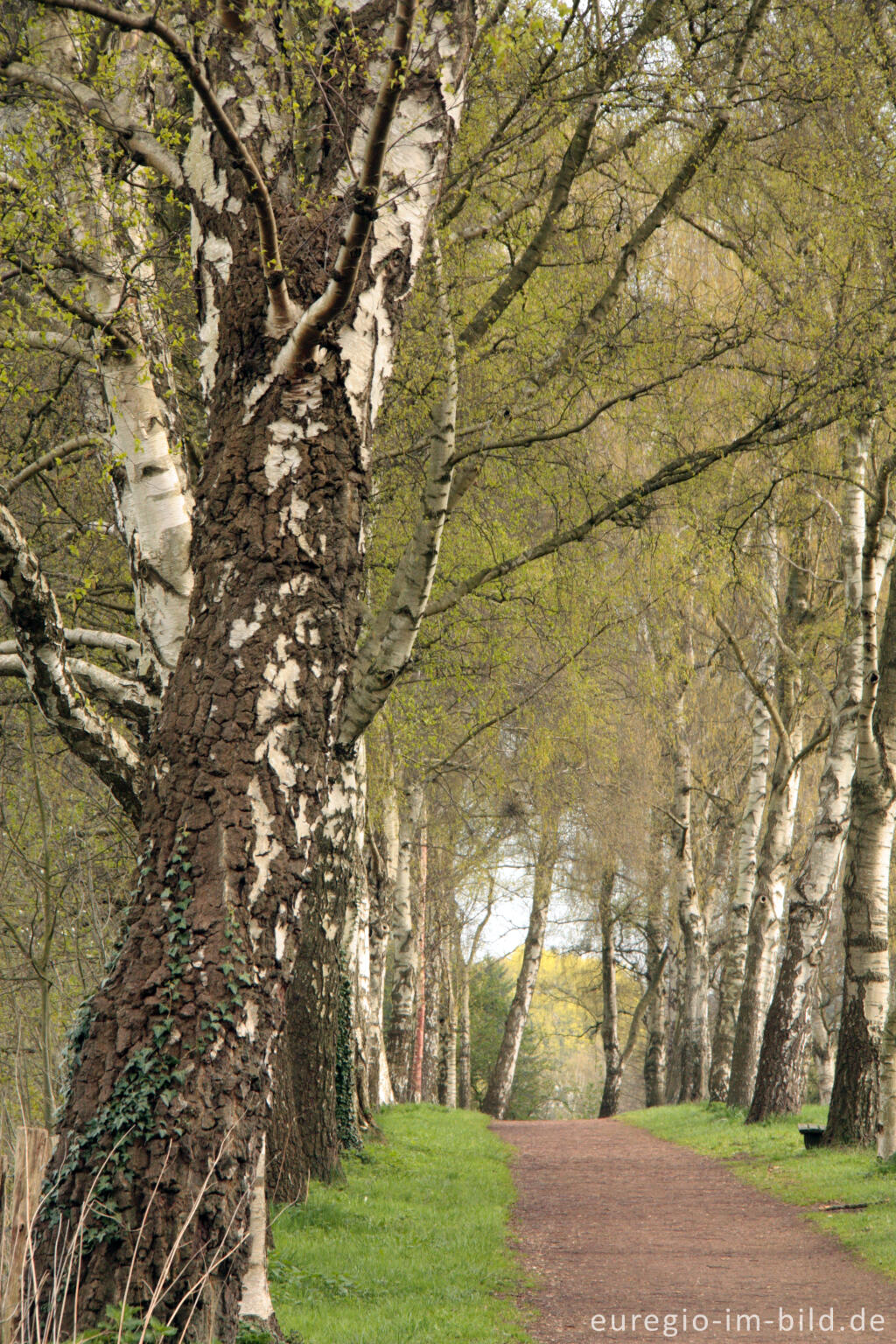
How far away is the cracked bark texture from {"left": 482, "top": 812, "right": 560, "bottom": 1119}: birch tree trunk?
1878 centimetres

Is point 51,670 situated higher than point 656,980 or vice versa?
point 51,670

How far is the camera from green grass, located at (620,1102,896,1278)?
277 inches

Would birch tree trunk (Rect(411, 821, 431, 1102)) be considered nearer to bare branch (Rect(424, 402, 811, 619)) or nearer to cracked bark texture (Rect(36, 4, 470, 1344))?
bare branch (Rect(424, 402, 811, 619))

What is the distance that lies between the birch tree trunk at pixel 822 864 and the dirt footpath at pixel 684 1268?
1667mm

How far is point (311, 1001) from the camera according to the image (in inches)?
305

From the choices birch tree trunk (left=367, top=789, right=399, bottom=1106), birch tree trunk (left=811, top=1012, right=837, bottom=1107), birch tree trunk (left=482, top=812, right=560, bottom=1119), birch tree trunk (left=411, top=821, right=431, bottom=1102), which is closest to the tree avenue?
birch tree trunk (left=367, top=789, right=399, bottom=1106)

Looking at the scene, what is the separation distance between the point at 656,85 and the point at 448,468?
2.75 m

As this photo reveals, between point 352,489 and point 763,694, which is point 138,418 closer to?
point 352,489

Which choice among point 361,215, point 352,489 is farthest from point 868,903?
point 361,215

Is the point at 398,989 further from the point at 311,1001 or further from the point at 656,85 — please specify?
the point at 656,85

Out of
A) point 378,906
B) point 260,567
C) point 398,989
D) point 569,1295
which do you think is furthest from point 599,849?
point 260,567

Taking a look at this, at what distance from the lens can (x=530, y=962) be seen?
24.5 meters

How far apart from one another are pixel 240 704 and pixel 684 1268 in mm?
5485

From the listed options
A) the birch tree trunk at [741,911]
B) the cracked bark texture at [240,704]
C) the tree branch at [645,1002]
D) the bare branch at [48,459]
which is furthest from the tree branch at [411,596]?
the tree branch at [645,1002]
